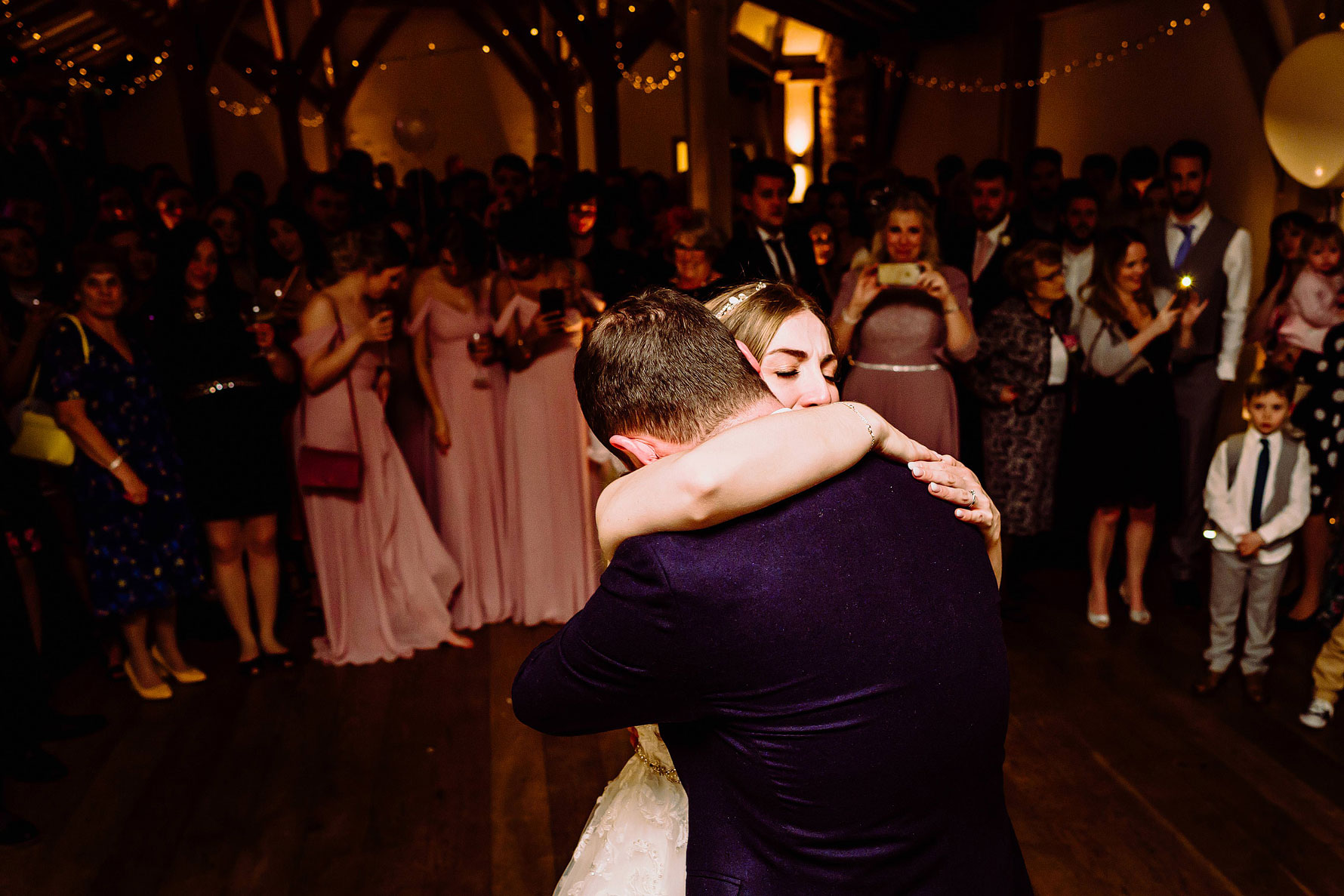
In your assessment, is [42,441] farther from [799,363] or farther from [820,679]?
[820,679]

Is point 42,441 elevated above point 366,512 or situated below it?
above

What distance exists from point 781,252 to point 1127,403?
1.47 metres

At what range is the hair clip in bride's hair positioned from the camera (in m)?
1.38

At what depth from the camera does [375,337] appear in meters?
3.46

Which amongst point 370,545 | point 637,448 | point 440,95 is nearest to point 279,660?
point 370,545

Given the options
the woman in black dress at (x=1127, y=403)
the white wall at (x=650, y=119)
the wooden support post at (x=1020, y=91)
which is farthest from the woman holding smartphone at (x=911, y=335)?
the white wall at (x=650, y=119)

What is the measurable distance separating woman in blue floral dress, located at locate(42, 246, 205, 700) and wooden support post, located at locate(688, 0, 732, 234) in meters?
2.85

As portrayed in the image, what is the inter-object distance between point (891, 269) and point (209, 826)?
8.86 ft

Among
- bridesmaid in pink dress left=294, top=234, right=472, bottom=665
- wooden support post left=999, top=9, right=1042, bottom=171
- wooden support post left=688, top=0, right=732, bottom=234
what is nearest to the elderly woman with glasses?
bridesmaid in pink dress left=294, top=234, right=472, bottom=665

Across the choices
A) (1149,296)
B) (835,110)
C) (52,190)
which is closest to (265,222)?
(52,190)

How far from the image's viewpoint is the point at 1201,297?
13.3 ft

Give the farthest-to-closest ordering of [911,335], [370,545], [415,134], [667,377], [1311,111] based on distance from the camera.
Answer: [415,134], [1311,111], [370,545], [911,335], [667,377]

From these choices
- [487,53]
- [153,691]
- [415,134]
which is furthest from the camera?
[487,53]

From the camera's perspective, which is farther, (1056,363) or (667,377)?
(1056,363)
